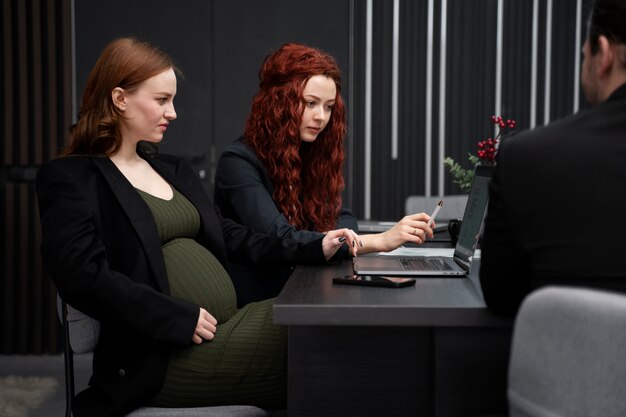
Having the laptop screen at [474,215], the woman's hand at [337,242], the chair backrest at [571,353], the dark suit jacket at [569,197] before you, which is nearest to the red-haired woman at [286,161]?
the woman's hand at [337,242]

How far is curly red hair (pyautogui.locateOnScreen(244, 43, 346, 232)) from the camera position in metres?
2.58

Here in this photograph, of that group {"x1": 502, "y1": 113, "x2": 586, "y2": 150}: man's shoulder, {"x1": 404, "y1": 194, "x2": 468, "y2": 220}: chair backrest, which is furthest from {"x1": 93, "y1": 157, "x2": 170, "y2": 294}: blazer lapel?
{"x1": 404, "y1": 194, "x2": 468, "y2": 220}: chair backrest

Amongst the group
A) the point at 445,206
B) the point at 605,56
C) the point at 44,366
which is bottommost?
the point at 44,366

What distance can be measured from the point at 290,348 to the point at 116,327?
0.46 meters

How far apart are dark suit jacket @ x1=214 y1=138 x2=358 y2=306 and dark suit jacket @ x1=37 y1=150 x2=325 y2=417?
2.02 feet

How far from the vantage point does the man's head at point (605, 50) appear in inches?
49.0

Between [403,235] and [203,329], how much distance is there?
0.68m

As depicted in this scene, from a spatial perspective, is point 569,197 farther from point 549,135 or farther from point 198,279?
point 198,279

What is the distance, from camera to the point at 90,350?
5.89 feet

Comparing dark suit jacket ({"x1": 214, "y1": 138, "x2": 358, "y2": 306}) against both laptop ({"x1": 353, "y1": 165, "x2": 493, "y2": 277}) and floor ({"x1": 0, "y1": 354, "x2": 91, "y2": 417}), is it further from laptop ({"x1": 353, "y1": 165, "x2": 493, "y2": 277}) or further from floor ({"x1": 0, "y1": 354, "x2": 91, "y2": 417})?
floor ({"x1": 0, "y1": 354, "x2": 91, "y2": 417})

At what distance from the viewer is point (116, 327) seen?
1780mm

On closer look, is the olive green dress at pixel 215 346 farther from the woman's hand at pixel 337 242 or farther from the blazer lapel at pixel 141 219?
the woman's hand at pixel 337 242

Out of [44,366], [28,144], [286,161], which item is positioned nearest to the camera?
[286,161]

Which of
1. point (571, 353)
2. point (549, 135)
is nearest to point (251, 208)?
point (549, 135)
